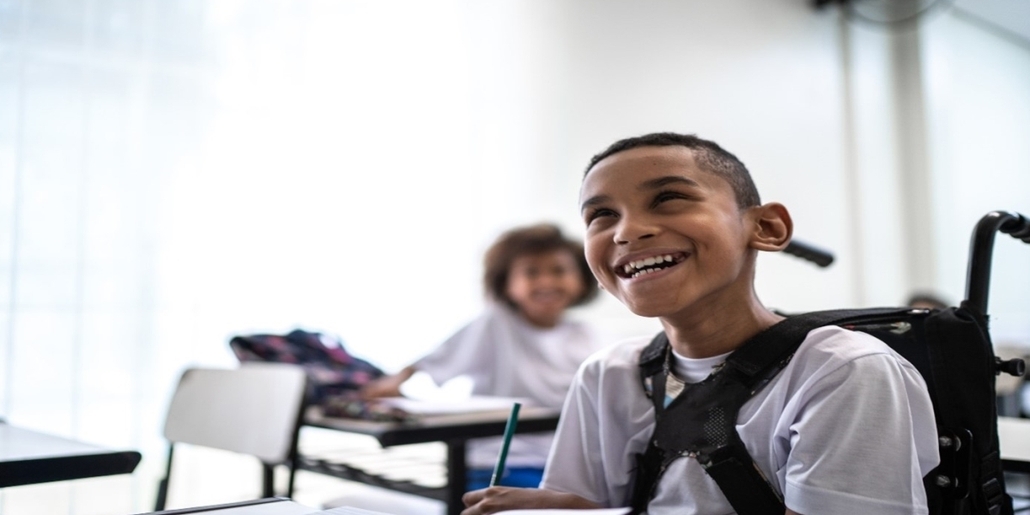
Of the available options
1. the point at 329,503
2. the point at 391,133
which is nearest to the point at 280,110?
the point at 391,133

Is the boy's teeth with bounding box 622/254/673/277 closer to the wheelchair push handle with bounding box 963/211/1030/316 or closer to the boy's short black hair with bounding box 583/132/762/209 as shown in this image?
the boy's short black hair with bounding box 583/132/762/209

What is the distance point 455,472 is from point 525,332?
820 mm

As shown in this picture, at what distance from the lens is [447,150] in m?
3.29

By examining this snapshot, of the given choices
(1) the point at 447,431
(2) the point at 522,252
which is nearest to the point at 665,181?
(1) the point at 447,431

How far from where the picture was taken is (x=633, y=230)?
0.85 metres

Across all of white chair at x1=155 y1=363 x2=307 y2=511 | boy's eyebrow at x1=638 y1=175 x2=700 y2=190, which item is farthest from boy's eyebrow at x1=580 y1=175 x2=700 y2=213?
white chair at x1=155 y1=363 x2=307 y2=511

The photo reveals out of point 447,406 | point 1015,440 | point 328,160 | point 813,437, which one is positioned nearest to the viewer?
point 813,437

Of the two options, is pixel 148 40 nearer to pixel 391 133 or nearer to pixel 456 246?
pixel 391 133

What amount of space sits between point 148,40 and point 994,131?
4.56 metres

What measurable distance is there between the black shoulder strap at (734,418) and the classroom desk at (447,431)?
2.55 feet

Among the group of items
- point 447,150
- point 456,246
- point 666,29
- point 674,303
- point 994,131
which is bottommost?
point 674,303

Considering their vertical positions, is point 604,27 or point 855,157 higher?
point 604,27

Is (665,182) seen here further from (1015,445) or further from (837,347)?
(1015,445)

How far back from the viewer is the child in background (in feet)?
7.85
